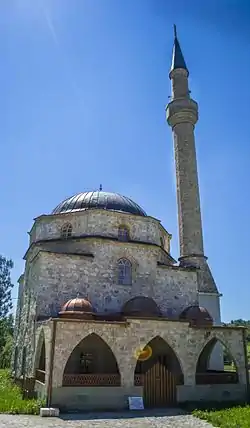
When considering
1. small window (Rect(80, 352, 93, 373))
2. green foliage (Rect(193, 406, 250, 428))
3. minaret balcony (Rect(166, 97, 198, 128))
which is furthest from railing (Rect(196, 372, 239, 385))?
minaret balcony (Rect(166, 97, 198, 128))

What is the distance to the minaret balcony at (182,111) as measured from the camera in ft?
69.7

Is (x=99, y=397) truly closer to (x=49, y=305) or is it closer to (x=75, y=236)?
(x=49, y=305)

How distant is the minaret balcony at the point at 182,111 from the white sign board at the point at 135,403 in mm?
15430

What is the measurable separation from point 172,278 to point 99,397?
7.09m

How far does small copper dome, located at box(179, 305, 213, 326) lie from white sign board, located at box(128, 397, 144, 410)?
13.7ft

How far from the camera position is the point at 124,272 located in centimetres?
1619

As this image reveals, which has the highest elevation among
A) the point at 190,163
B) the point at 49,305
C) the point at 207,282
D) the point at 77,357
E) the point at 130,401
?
the point at 190,163

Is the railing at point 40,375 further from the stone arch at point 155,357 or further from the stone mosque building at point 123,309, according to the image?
the stone arch at point 155,357

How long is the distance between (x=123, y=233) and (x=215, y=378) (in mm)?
7450

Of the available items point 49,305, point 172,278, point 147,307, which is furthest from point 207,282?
point 49,305

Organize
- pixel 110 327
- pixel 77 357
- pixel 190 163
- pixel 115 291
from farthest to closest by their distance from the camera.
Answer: pixel 190 163, pixel 115 291, pixel 77 357, pixel 110 327

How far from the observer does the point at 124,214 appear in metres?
17.3

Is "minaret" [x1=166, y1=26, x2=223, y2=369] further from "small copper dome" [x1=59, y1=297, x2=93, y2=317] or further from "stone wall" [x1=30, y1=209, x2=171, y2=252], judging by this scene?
"small copper dome" [x1=59, y1=297, x2=93, y2=317]

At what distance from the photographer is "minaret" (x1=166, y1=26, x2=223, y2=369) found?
58.1 ft
